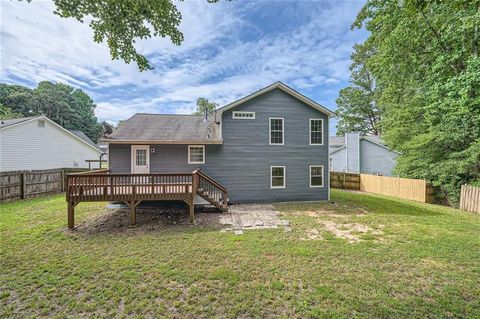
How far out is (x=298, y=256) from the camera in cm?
528

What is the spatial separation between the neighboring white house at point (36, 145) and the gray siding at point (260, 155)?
12799 millimetres

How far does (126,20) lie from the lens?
4.99 metres

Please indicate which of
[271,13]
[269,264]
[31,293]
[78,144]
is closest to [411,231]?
[269,264]

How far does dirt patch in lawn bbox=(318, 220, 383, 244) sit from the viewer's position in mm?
6625

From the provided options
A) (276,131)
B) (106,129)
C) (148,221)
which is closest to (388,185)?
(276,131)

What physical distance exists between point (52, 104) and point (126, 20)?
5709 cm

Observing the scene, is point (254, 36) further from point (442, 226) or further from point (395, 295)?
point (395, 295)

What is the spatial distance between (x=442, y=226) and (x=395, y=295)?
6.17 m

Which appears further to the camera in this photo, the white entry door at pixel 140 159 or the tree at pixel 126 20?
the white entry door at pixel 140 159

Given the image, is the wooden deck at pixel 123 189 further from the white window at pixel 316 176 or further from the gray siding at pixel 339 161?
the gray siding at pixel 339 161

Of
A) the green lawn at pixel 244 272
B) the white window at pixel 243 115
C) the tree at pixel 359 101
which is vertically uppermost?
the tree at pixel 359 101

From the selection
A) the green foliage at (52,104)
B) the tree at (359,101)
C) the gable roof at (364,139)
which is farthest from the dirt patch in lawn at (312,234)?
the green foliage at (52,104)

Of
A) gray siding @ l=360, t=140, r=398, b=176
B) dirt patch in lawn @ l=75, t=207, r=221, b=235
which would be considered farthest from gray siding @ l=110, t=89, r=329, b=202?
gray siding @ l=360, t=140, r=398, b=176

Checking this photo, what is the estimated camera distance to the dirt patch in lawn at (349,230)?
662 centimetres
